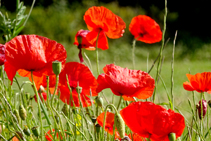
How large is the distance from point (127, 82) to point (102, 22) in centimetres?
A: 23

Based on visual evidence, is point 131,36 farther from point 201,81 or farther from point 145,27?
point 201,81

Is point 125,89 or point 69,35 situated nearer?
point 125,89

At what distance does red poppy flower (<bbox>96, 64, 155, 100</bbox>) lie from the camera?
498mm

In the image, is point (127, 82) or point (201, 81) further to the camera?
point (201, 81)

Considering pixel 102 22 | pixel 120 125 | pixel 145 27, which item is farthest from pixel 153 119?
pixel 145 27

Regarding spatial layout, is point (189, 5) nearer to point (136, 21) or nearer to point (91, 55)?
point (91, 55)

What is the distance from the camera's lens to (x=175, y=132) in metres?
0.45

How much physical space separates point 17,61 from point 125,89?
0.18 meters

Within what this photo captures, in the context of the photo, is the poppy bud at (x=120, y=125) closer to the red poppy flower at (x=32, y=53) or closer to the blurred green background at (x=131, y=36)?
the red poppy flower at (x=32, y=53)

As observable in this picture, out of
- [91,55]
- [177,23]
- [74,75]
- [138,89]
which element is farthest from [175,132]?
[177,23]

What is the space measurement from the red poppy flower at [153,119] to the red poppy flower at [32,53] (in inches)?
6.1

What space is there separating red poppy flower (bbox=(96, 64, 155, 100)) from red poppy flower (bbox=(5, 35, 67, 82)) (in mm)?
86

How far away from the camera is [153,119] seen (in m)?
0.45

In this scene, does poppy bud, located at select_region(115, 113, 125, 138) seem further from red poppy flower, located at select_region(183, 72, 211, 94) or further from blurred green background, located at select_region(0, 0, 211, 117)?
blurred green background, located at select_region(0, 0, 211, 117)
